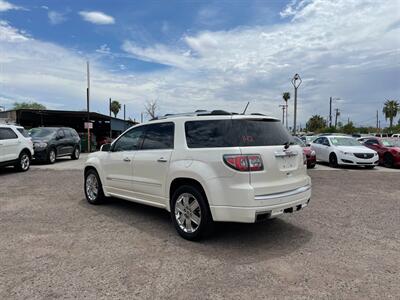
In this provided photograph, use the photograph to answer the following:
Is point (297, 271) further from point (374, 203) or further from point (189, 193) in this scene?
point (374, 203)

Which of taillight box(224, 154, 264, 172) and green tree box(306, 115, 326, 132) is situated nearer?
taillight box(224, 154, 264, 172)

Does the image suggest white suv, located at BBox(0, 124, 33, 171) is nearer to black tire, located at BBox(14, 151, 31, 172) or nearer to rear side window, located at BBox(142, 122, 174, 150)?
black tire, located at BBox(14, 151, 31, 172)

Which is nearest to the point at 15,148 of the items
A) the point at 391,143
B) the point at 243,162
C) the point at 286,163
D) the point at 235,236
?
the point at 235,236

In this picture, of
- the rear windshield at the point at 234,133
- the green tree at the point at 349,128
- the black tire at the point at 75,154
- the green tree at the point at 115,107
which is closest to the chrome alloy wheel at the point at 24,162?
the black tire at the point at 75,154

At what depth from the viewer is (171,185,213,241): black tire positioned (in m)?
4.28

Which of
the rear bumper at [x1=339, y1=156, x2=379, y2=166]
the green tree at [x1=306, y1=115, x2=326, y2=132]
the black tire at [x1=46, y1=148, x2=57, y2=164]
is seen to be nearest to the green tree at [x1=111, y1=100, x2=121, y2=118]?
the green tree at [x1=306, y1=115, x2=326, y2=132]

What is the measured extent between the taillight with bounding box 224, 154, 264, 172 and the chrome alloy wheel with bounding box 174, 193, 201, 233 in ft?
2.54

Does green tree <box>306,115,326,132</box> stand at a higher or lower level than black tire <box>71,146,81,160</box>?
higher

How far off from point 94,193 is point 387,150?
570 inches

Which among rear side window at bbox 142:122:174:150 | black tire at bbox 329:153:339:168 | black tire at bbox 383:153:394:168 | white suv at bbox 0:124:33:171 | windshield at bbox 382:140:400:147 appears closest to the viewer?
rear side window at bbox 142:122:174:150

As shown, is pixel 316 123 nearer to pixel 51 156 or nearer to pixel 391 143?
pixel 391 143

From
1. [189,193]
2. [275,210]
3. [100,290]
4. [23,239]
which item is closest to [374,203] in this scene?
[275,210]

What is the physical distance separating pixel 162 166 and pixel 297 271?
237cm

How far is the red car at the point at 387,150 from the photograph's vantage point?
1513cm
